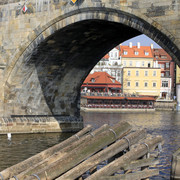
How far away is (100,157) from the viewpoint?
38.4 feet

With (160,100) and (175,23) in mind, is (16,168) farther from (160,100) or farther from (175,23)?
(160,100)

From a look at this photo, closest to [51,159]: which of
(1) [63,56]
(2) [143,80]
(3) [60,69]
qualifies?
(1) [63,56]

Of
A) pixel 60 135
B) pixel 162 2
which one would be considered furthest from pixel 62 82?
pixel 162 2

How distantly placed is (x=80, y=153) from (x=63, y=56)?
47.7 ft

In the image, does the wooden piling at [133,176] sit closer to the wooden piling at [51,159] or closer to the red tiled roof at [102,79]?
the wooden piling at [51,159]

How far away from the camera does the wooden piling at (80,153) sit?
10.7 m

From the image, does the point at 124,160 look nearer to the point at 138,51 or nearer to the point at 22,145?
the point at 22,145

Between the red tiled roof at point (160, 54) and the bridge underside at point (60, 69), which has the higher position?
the red tiled roof at point (160, 54)

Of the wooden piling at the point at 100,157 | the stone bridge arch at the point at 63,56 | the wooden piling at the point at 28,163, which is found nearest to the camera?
the wooden piling at the point at 100,157

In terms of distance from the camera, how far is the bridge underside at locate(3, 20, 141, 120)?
22.4 meters

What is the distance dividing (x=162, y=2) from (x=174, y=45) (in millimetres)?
2063

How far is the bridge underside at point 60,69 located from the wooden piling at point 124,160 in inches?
364

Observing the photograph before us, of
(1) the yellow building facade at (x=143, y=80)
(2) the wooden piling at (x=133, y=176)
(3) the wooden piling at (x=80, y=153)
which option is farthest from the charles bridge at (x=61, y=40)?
(1) the yellow building facade at (x=143, y=80)

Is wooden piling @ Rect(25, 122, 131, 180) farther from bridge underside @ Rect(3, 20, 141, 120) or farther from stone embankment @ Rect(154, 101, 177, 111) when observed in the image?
stone embankment @ Rect(154, 101, 177, 111)
